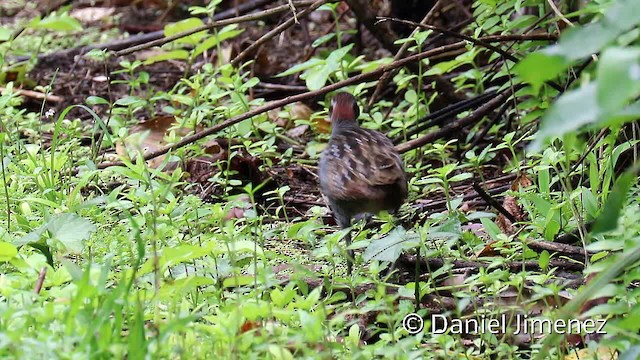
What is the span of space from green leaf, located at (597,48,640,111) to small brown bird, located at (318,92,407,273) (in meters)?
2.51

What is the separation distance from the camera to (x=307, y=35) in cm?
823

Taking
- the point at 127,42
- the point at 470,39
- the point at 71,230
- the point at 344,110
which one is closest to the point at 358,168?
the point at 470,39

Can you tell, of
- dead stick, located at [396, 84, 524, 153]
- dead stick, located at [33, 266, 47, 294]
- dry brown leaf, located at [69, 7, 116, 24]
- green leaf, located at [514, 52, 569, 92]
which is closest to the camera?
green leaf, located at [514, 52, 569, 92]

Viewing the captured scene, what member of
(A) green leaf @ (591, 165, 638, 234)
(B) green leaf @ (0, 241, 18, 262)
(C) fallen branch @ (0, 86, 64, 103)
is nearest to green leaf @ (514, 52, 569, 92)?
(A) green leaf @ (591, 165, 638, 234)

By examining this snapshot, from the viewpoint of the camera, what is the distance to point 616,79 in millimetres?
1656

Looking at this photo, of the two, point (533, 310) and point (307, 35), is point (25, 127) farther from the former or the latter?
point (533, 310)

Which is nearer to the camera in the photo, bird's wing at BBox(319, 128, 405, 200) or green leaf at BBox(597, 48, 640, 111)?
green leaf at BBox(597, 48, 640, 111)

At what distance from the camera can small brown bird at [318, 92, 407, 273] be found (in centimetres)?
436

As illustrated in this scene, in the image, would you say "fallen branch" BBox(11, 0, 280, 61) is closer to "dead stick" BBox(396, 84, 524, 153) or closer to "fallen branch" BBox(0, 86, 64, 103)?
"fallen branch" BBox(0, 86, 64, 103)

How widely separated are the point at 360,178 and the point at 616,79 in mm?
2743

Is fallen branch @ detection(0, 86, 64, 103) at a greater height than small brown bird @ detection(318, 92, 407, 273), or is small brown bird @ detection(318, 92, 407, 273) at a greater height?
small brown bird @ detection(318, 92, 407, 273)

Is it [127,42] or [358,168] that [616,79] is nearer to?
[358,168]

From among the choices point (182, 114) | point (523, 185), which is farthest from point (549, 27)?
point (182, 114)

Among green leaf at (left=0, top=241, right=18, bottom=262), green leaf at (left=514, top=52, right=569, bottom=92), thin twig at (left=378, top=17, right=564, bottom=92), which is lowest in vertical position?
green leaf at (left=0, top=241, right=18, bottom=262)
